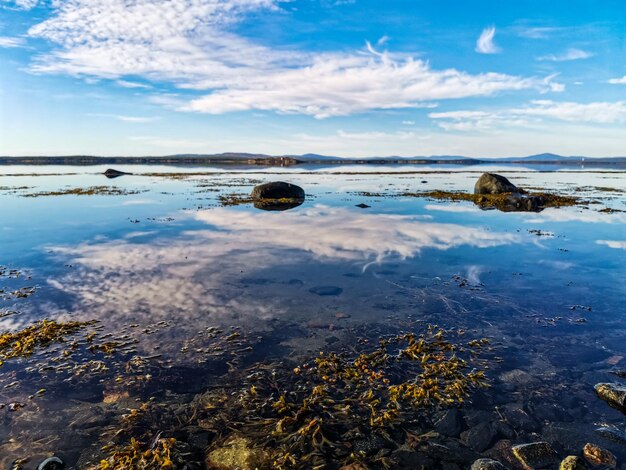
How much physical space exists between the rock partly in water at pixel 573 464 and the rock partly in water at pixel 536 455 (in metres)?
0.15

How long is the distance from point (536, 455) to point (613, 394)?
2846 mm

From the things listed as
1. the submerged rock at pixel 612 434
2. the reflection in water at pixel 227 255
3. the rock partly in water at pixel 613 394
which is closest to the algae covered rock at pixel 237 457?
the reflection in water at pixel 227 255

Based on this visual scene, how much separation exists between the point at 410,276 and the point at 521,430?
29.5ft

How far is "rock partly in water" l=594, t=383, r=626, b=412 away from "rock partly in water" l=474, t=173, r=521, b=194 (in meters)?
44.3

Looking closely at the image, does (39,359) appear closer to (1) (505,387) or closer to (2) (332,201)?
(1) (505,387)

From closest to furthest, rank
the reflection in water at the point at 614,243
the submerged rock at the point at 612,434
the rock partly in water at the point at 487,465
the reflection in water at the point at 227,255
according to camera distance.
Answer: the rock partly in water at the point at 487,465
the submerged rock at the point at 612,434
the reflection in water at the point at 227,255
the reflection in water at the point at 614,243

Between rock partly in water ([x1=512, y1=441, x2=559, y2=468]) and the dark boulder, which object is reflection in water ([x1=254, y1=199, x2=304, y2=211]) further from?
rock partly in water ([x1=512, y1=441, x2=559, y2=468])

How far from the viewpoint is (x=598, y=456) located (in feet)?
20.0

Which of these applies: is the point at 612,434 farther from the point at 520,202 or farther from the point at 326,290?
the point at 520,202

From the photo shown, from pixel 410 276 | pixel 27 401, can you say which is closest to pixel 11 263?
pixel 27 401

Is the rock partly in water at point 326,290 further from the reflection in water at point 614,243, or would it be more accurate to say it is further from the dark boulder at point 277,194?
the dark boulder at point 277,194

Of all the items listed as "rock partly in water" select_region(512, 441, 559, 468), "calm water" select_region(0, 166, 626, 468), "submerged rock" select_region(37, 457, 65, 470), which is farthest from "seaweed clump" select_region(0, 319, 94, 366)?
"rock partly in water" select_region(512, 441, 559, 468)

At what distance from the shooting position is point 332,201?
43.2 meters

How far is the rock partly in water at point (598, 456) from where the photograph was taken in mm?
5996
